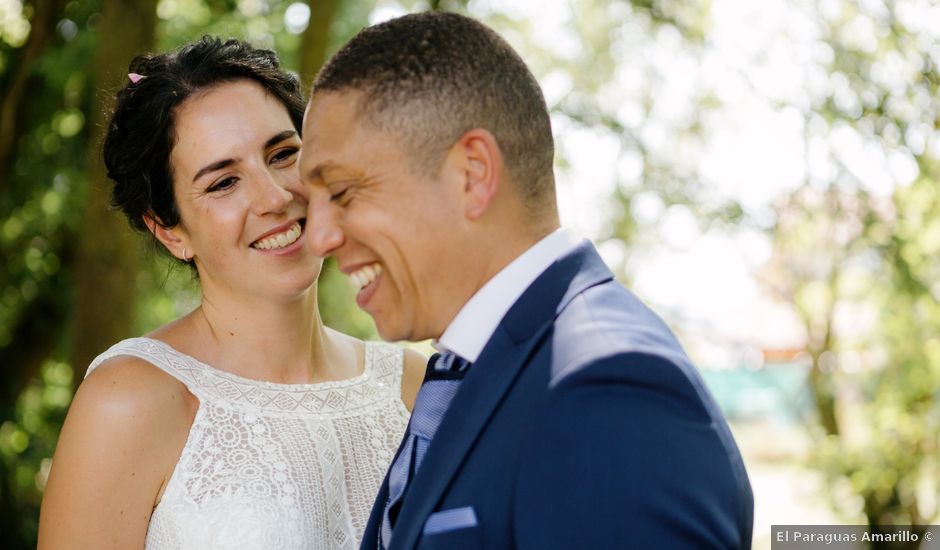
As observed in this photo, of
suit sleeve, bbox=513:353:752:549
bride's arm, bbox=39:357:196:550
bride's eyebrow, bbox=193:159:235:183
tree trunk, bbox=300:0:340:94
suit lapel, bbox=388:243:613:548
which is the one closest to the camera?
suit sleeve, bbox=513:353:752:549

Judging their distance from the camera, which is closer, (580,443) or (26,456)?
(580,443)

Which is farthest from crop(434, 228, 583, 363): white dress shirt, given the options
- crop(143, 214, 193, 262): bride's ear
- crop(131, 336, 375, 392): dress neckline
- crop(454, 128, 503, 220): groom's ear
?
crop(143, 214, 193, 262): bride's ear

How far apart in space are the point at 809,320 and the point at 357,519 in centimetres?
1157

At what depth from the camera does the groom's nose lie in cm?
216

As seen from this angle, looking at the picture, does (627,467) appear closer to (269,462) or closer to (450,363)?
(450,363)

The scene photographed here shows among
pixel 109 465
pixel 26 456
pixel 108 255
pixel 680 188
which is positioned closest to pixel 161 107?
Answer: pixel 109 465

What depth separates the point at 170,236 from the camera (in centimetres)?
323

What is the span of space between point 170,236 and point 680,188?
8.47m

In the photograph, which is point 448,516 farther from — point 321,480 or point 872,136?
point 872,136

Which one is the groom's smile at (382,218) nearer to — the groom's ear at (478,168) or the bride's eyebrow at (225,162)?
the groom's ear at (478,168)

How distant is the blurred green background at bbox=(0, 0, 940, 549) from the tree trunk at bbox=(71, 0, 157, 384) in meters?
0.01

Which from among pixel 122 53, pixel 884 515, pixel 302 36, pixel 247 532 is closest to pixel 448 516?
pixel 247 532

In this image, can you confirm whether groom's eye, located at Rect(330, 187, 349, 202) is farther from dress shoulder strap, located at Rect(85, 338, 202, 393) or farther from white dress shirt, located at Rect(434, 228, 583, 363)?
dress shoulder strap, located at Rect(85, 338, 202, 393)

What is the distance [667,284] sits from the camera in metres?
14.2
